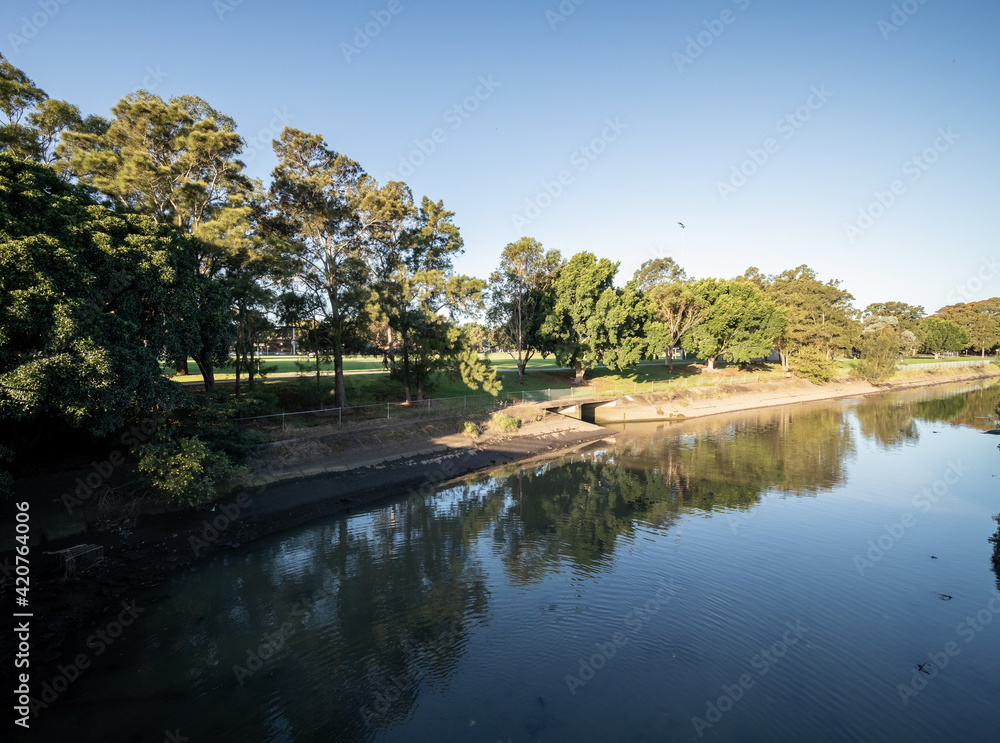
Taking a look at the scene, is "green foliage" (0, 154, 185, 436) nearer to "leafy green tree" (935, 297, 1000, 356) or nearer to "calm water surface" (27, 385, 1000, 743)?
"calm water surface" (27, 385, 1000, 743)

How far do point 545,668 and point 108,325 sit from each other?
1646 centimetres

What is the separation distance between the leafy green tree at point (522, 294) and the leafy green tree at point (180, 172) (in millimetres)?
27251

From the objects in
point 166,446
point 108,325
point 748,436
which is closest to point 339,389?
point 166,446

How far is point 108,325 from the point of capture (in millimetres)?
15188

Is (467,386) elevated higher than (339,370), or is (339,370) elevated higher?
(339,370)

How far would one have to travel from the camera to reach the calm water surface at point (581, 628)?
31.7ft

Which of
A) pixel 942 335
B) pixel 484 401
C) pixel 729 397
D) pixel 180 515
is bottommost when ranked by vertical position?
pixel 180 515

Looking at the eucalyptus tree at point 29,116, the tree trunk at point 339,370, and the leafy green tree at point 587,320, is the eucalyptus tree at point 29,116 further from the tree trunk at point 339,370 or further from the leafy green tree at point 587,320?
the leafy green tree at point 587,320

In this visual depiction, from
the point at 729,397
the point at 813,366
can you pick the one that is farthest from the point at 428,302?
the point at 813,366

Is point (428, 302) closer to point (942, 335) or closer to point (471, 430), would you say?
point (471, 430)

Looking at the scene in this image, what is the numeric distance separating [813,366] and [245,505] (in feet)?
241

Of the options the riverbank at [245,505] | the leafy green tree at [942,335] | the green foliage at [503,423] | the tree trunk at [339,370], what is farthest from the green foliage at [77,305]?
the leafy green tree at [942,335]

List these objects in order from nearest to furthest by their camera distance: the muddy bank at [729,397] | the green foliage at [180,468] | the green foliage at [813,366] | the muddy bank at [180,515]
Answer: the muddy bank at [180,515] < the green foliage at [180,468] < the muddy bank at [729,397] < the green foliage at [813,366]

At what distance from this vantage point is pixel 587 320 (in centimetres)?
4897
